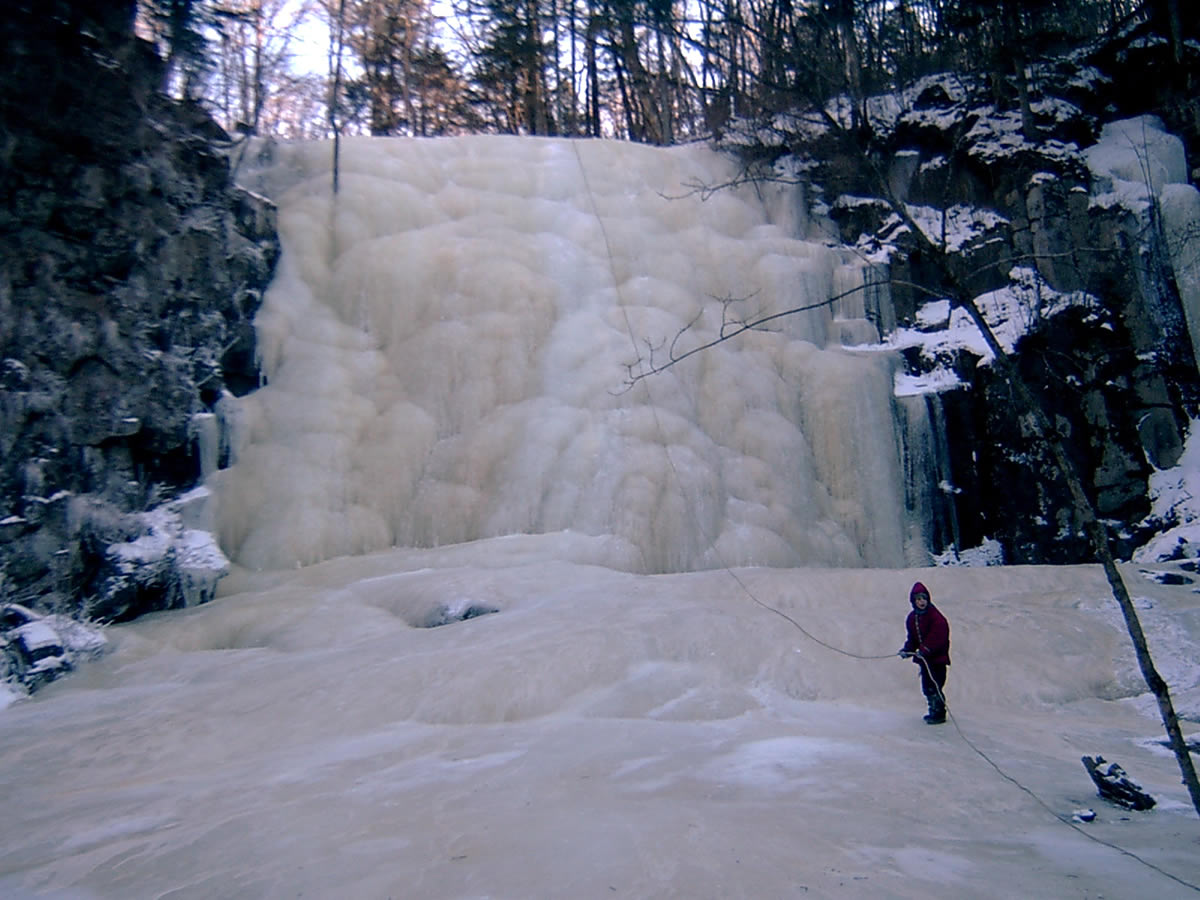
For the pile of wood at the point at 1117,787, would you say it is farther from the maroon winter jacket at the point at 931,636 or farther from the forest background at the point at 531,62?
the forest background at the point at 531,62

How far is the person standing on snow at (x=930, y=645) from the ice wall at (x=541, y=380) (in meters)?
4.18

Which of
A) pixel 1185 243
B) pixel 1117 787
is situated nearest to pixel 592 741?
pixel 1117 787

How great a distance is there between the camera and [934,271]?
11.6 m

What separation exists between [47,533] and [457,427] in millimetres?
4234

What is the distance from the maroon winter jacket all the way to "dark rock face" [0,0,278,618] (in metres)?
6.63

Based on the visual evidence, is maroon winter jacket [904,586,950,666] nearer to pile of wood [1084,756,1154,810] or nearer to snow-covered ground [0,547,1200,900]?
snow-covered ground [0,547,1200,900]

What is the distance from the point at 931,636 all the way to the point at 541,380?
6.30 m

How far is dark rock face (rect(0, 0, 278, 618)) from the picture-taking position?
7.31 metres

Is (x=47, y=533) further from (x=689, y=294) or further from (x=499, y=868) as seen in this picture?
(x=689, y=294)

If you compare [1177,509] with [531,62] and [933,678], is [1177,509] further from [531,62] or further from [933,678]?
[531,62]

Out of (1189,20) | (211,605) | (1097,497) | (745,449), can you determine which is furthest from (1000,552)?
(211,605)

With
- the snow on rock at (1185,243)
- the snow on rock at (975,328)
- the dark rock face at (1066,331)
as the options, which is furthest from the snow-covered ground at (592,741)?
the snow on rock at (1185,243)

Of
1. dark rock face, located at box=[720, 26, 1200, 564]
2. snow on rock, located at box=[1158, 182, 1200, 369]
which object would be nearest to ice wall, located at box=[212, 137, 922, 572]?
dark rock face, located at box=[720, 26, 1200, 564]

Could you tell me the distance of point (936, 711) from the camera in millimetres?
4922
